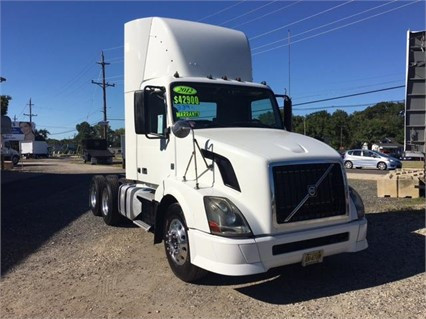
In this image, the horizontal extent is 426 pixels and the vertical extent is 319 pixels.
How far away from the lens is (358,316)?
439cm

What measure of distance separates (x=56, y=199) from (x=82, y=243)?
6552 mm

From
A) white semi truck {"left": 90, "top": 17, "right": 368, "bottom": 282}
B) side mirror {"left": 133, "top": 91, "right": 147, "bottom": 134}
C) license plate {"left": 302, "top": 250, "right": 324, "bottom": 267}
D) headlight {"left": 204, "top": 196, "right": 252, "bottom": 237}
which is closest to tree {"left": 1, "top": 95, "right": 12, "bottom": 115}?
white semi truck {"left": 90, "top": 17, "right": 368, "bottom": 282}

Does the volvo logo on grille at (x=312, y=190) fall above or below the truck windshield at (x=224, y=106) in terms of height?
below

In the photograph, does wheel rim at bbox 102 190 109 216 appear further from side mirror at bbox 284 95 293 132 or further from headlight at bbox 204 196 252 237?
headlight at bbox 204 196 252 237

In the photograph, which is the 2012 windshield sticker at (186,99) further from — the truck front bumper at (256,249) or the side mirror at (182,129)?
the truck front bumper at (256,249)

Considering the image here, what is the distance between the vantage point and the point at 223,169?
523 cm

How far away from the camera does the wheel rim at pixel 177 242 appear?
211 inches

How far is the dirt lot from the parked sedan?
25.0 metres

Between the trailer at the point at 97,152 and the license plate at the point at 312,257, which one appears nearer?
the license plate at the point at 312,257

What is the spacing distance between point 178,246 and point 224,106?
2.29 metres

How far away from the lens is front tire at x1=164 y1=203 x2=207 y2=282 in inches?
208

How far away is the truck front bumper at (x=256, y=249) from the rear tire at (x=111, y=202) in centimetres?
424

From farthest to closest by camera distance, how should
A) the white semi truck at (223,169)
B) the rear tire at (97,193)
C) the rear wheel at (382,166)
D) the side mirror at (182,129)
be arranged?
1. the rear wheel at (382,166)
2. the rear tire at (97,193)
3. the side mirror at (182,129)
4. the white semi truck at (223,169)

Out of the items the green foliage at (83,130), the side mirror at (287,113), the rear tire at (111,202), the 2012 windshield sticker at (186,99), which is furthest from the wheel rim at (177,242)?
the green foliage at (83,130)
